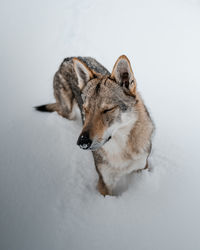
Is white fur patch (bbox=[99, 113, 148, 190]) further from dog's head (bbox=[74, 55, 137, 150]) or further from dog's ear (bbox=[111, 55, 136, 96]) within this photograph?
dog's ear (bbox=[111, 55, 136, 96])

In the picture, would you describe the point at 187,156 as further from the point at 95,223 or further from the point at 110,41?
the point at 110,41

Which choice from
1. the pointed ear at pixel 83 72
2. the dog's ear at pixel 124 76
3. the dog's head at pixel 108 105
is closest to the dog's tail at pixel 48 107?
the pointed ear at pixel 83 72

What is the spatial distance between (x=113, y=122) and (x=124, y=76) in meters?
0.50

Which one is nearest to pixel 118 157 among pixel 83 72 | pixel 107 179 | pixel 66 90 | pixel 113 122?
pixel 107 179

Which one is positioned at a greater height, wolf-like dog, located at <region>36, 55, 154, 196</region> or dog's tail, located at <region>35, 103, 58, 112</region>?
wolf-like dog, located at <region>36, 55, 154, 196</region>

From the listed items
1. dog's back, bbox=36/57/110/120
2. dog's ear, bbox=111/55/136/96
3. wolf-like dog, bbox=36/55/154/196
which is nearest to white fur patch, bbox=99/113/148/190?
wolf-like dog, bbox=36/55/154/196

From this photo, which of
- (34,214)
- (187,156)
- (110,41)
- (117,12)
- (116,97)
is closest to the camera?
(116,97)

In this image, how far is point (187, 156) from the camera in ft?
9.39

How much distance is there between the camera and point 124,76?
76.1 inches

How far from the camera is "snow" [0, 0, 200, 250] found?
2203 mm

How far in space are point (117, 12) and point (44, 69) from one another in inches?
137

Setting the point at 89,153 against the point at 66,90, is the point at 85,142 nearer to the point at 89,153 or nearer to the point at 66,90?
the point at 89,153

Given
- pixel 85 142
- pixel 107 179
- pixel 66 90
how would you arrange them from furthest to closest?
pixel 66 90 → pixel 107 179 → pixel 85 142

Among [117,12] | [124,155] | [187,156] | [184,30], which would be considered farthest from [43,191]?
[117,12]
